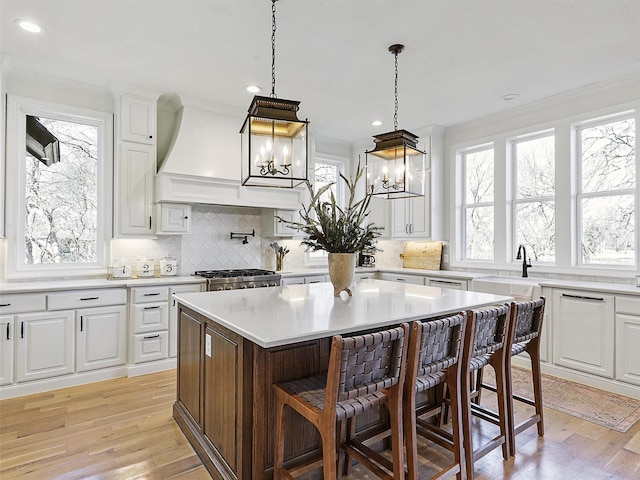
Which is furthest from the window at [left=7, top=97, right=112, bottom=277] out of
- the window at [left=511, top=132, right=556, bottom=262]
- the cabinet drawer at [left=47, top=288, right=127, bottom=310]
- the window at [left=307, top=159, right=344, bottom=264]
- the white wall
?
the window at [left=511, top=132, right=556, bottom=262]

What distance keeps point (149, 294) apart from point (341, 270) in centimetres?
218

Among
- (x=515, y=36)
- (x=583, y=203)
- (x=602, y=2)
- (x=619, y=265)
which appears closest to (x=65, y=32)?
(x=515, y=36)

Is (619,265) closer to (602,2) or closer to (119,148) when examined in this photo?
(602,2)

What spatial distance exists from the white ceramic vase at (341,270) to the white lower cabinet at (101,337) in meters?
2.28

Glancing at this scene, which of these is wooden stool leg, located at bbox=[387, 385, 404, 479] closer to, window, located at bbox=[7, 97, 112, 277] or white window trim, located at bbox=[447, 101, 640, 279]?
white window trim, located at bbox=[447, 101, 640, 279]

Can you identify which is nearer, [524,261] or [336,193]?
[524,261]

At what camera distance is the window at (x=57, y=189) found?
3740 mm

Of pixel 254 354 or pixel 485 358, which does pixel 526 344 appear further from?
pixel 254 354

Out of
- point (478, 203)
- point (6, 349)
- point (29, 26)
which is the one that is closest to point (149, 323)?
point (6, 349)

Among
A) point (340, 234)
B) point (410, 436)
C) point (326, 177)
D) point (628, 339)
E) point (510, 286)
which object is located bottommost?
point (410, 436)

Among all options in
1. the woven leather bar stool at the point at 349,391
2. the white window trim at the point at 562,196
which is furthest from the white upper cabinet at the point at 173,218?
the white window trim at the point at 562,196

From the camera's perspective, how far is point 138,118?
414 cm

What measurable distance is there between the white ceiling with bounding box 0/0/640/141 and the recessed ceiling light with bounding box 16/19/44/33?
0.19 feet

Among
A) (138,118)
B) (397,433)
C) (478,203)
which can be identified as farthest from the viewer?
(478,203)
